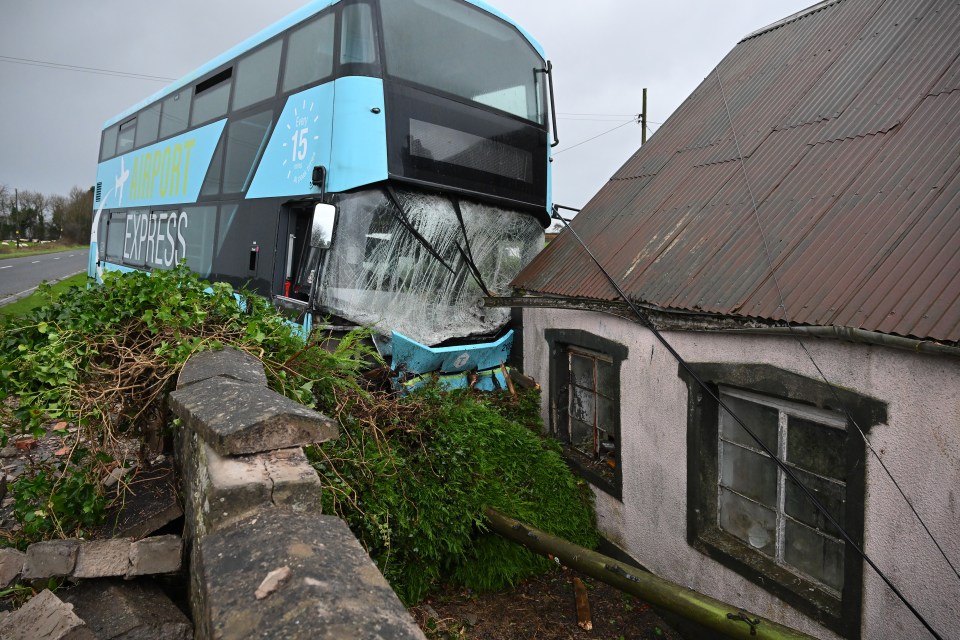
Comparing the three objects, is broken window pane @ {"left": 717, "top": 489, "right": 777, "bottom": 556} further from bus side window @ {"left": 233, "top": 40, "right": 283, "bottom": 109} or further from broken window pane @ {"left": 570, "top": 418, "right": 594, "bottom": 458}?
bus side window @ {"left": 233, "top": 40, "right": 283, "bottom": 109}

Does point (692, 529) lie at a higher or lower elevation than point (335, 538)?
lower

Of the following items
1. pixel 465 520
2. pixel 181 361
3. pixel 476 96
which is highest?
pixel 476 96

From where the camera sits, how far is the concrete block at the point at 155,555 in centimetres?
259

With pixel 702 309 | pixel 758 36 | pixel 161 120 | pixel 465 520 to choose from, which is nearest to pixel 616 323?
pixel 702 309

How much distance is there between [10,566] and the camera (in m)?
2.70

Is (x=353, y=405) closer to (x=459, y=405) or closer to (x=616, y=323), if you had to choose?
(x=459, y=405)

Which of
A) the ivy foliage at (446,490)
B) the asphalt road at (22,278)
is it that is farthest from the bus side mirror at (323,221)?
the asphalt road at (22,278)

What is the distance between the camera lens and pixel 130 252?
36.0 ft

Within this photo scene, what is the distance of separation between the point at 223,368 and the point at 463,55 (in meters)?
4.80

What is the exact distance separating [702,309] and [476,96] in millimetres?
3692

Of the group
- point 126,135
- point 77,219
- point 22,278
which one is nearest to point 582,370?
point 126,135

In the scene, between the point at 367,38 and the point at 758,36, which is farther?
the point at 758,36

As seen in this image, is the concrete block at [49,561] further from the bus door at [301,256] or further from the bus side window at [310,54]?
the bus side window at [310,54]

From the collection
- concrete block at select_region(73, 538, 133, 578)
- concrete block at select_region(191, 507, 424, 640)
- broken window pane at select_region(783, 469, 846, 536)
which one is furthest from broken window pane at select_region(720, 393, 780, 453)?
concrete block at select_region(73, 538, 133, 578)
